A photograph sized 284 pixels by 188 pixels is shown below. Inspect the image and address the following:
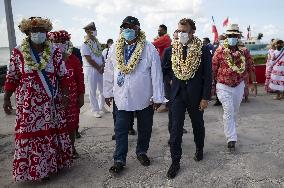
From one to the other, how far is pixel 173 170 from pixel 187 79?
1.22 metres

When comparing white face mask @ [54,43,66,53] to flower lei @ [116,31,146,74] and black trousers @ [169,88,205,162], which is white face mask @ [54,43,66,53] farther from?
black trousers @ [169,88,205,162]

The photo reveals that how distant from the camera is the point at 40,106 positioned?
15.4ft

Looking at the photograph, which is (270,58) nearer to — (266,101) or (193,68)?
(266,101)

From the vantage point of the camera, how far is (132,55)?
5020mm

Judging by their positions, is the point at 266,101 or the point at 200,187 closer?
the point at 200,187

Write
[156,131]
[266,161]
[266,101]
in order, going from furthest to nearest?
[266,101]
[156,131]
[266,161]

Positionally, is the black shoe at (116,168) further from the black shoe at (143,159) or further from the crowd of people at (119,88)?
the black shoe at (143,159)

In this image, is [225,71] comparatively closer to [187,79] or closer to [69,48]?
[187,79]

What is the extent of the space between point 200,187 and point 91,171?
1.56m

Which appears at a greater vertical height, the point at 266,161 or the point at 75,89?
the point at 75,89

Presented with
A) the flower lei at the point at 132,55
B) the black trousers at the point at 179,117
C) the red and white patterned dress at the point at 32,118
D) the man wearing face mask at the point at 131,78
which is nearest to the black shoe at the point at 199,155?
the black trousers at the point at 179,117

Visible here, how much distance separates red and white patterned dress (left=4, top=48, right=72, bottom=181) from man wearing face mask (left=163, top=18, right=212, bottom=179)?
158 cm

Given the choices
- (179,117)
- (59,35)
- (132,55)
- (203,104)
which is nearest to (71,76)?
(59,35)

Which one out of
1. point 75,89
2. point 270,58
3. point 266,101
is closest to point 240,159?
point 75,89
